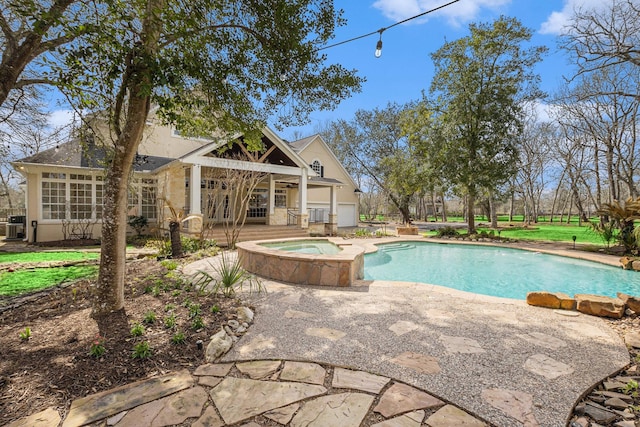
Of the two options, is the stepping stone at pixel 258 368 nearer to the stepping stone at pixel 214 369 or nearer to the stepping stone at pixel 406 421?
the stepping stone at pixel 214 369

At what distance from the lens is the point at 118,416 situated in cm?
220

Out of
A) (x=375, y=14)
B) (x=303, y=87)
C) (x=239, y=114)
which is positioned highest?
(x=375, y=14)

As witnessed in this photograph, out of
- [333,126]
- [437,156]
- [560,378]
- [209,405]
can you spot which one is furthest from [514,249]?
[333,126]

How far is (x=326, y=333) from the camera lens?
3656 millimetres

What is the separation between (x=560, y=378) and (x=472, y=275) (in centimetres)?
647

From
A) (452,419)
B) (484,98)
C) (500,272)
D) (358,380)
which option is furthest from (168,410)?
(484,98)

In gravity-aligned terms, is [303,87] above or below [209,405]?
above

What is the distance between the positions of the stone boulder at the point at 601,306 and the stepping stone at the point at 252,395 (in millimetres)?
4434

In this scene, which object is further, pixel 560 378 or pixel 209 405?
pixel 560 378

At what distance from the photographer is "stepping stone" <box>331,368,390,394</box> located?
2547 mm

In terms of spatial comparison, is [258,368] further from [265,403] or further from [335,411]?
[335,411]

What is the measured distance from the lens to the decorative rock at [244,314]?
13.1ft

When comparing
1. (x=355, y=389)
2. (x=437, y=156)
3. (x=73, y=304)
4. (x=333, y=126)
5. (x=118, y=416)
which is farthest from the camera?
(x=333, y=126)

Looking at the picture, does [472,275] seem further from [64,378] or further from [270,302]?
[64,378]
